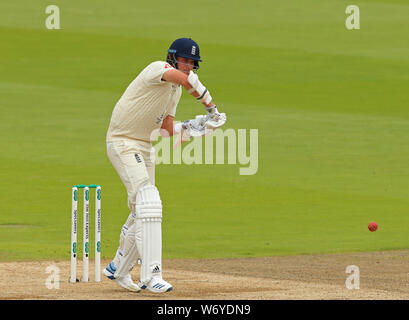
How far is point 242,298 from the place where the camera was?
28.3 feet

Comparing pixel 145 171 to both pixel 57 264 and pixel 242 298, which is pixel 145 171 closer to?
pixel 242 298

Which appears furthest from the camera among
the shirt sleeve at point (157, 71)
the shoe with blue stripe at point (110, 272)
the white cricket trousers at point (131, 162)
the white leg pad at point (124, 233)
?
the shoe with blue stripe at point (110, 272)

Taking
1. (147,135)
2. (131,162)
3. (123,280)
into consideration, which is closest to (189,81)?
(147,135)

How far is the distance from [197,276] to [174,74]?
2.45m

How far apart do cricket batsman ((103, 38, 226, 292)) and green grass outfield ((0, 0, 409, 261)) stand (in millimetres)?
2926

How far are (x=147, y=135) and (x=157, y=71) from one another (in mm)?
673

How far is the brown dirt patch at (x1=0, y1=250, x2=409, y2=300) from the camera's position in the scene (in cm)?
896

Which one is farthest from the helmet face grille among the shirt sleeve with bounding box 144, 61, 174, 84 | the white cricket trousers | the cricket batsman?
the white cricket trousers

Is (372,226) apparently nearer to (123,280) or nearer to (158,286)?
(123,280)

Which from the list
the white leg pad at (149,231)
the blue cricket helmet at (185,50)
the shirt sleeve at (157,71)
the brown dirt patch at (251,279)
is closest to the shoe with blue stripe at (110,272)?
the brown dirt patch at (251,279)

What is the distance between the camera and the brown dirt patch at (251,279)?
896cm

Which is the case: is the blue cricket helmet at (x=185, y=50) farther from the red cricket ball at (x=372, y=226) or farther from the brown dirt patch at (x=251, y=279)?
the red cricket ball at (x=372, y=226)

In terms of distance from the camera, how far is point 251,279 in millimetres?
10305

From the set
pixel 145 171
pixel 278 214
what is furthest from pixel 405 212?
pixel 145 171
